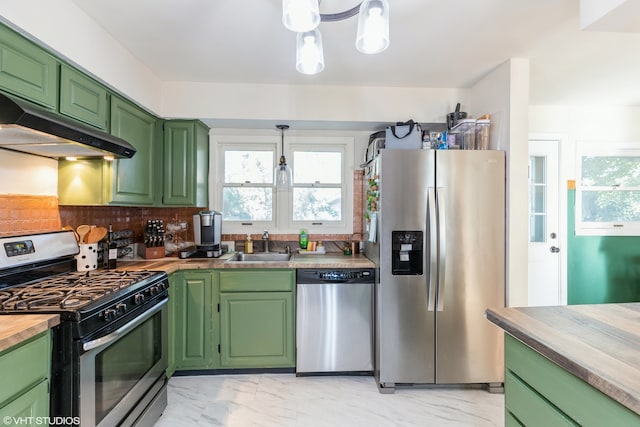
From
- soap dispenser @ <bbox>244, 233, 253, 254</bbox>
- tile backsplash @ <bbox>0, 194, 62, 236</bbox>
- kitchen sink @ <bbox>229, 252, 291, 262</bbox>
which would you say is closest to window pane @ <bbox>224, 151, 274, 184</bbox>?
soap dispenser @ <bbox>244, 233, 253, 254</bbox>

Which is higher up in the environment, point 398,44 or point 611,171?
point 398,44

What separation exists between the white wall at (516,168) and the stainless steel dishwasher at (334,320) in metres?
1.03

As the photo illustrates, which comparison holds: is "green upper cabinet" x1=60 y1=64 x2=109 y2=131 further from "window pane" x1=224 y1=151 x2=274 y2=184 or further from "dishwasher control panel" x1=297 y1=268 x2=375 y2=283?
"dishwasher control panel" x1=297 y1=268 x2=375 y2=283

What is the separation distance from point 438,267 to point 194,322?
6.15 ft

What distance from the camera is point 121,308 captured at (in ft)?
4.83

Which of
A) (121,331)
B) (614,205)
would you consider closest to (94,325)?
(121,331)

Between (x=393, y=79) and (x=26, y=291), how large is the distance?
2700 mm

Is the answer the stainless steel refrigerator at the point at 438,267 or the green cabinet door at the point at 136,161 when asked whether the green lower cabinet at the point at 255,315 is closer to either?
the stainless steel refrigerator at the point at 438,267

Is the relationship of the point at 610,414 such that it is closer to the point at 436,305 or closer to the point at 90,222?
the point at 436,305

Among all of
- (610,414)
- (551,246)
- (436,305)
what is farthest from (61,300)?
(551,246)

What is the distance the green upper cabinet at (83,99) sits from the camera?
1.63 metres

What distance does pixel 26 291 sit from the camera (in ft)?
4.81

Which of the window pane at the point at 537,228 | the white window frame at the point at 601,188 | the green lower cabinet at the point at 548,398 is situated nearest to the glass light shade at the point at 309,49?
the green lower cabinet at the point at 548,398

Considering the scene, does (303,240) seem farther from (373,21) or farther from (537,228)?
(537,228)
